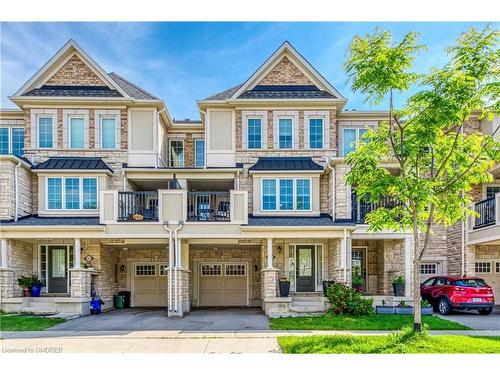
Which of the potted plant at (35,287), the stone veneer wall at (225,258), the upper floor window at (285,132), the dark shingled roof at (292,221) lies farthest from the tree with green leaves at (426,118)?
the potted plant at (35,287)

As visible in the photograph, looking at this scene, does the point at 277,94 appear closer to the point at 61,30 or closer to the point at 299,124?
the point at 299,124

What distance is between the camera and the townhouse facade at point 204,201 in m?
15.1

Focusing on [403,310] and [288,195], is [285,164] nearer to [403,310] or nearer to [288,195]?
[288,195]

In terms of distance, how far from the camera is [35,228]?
48.6 ft

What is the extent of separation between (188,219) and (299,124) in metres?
6.61

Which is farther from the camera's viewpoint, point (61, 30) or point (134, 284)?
point (134, 284)

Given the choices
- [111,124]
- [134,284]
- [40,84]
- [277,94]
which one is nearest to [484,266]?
[277,94]

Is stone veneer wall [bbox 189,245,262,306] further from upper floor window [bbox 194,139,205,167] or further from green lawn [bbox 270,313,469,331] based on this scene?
green lawn [bbox 270,313,469,331]

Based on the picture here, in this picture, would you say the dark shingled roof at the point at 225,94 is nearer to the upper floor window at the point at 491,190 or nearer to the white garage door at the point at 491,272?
the upper floor window at the point at 491,190

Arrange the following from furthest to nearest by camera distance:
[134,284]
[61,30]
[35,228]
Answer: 1. [134,284]
2. [35,228]
3. [61,30]

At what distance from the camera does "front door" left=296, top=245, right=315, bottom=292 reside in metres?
17.3

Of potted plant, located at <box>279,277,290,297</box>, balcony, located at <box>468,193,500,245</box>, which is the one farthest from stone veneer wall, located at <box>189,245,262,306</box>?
balcony, located at <box>468,193,500,245</box>

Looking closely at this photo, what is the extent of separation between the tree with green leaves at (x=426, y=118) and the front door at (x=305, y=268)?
299 inches

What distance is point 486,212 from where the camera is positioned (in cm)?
1708
